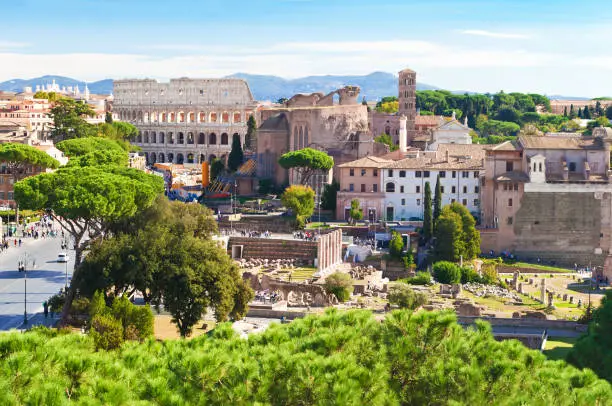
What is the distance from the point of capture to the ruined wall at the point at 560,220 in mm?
61781

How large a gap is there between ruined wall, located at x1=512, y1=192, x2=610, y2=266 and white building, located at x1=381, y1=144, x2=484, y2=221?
13.6 ft

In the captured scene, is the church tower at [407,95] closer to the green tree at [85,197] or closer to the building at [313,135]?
the building at [313,135]

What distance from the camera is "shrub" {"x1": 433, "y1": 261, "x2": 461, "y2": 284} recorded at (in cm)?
5400

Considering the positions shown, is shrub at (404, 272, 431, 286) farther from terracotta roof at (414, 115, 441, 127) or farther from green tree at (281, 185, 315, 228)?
terracotta roof at (414, 115, 441, 127)

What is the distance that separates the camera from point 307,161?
70.7 m

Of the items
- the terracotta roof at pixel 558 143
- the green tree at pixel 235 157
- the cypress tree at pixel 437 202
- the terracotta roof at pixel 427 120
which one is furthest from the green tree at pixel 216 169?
the terracotta roof at pixel 558 143

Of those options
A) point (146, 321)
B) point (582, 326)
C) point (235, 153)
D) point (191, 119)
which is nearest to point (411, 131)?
point (235, 153)

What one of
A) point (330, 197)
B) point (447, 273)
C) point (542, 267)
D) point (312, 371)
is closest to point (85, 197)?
point (447, 273)

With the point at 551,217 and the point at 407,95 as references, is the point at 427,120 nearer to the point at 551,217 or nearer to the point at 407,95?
the point at 407,95

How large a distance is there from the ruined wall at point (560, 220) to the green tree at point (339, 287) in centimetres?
1668

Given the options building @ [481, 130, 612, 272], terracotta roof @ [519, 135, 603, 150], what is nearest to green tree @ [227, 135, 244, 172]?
terracotta roof @ [519, 135, 603, 150]

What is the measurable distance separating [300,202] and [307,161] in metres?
7.24

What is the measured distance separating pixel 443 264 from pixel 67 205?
1968cm

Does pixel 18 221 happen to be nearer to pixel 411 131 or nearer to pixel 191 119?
pixel 411 131
